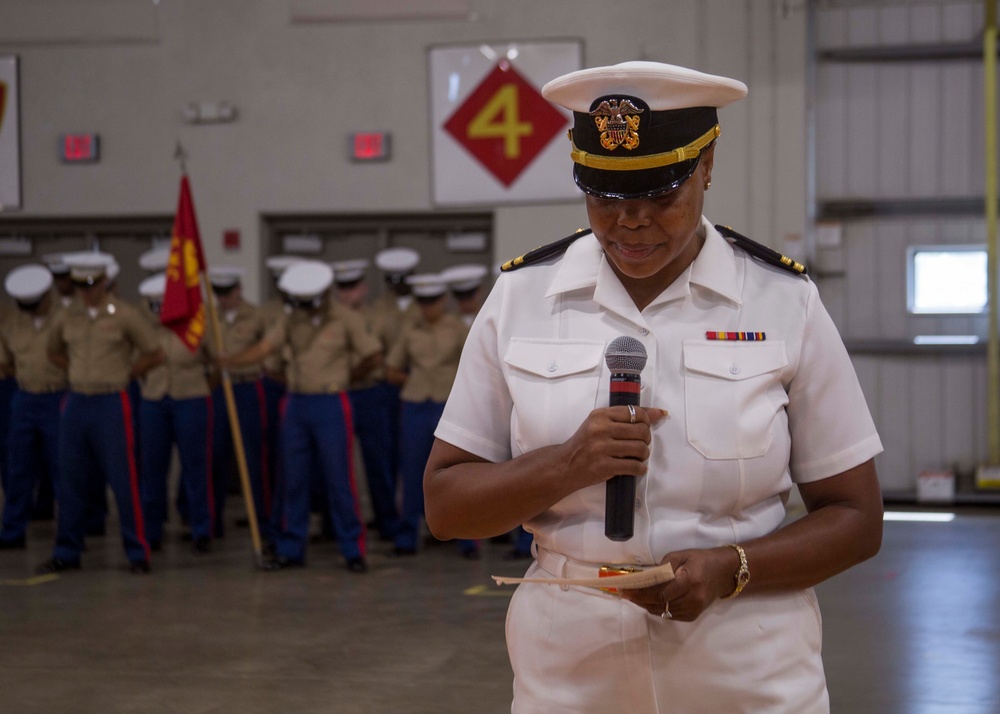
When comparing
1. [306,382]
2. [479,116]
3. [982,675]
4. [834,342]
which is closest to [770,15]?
[479,116]

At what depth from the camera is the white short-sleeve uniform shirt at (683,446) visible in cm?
134

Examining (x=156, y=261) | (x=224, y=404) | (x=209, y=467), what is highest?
(x=156, y=261)

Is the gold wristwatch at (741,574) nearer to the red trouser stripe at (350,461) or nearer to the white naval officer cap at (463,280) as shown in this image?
the red trouser stripe at (350,461)

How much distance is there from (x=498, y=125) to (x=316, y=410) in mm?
3328

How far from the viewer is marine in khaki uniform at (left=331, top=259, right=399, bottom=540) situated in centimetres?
733

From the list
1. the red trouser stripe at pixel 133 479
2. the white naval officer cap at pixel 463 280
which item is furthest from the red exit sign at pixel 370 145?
the red trouser stripe at pixel 133 479

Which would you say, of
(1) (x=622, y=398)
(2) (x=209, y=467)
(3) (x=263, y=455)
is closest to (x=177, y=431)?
(2) (x=209, y=467)

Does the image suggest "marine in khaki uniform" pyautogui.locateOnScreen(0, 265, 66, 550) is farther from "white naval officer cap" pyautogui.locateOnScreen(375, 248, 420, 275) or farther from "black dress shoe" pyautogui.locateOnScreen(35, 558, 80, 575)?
"white naval officer cap" pyautogui.locateOnScreen(375, 248, 420, 275)

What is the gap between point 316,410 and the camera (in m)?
6.50

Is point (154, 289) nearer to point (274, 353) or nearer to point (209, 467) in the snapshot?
point (274, 353)

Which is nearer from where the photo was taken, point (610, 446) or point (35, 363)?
point (610, 446)

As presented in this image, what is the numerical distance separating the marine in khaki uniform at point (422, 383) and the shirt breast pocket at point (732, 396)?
5445mm

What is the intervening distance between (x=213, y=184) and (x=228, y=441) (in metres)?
2.60

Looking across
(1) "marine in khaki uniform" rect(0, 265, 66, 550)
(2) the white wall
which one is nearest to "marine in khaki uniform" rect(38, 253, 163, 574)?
(1) "marine in khaki uniform" rect(0, 265, 66, 550)
